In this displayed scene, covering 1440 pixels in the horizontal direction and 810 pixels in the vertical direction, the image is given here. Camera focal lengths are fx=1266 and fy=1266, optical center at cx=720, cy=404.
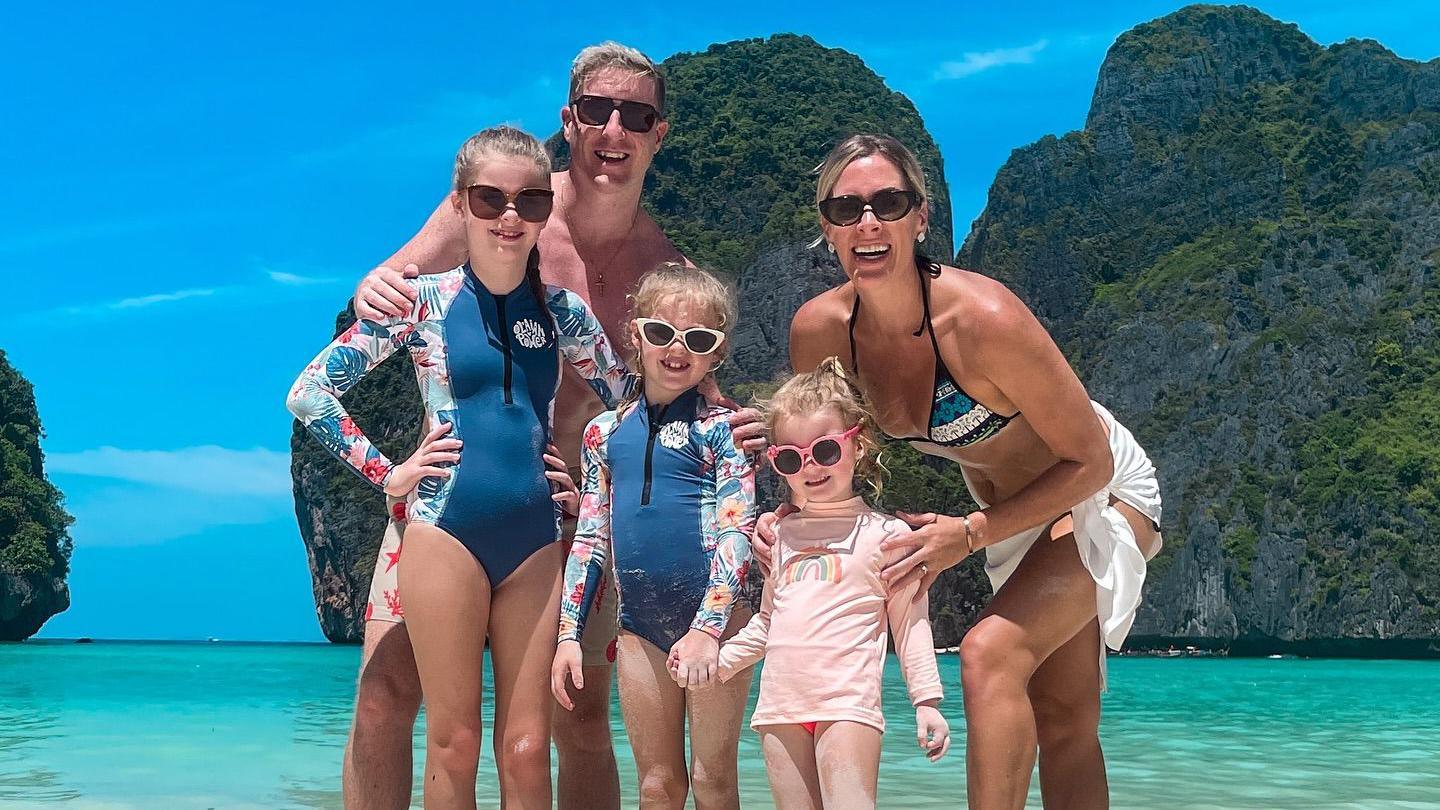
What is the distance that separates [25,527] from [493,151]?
7519cm

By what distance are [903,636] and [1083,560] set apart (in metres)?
0.72

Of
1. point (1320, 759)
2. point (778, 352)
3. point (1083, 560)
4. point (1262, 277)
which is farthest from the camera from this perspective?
point (1262, 277)

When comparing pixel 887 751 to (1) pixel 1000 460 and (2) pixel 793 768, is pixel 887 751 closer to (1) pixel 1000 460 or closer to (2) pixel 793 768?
(1) pixel 1000 460

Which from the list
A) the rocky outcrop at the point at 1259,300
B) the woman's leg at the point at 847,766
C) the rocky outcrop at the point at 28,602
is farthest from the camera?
the rocky outcrop at the point at 1259,300

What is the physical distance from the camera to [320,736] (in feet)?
47.7

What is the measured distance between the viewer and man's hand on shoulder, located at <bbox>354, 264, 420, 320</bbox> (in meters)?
3.80

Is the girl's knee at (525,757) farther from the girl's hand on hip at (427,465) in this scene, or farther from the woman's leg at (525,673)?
the girl's hand on hip at (427,465)

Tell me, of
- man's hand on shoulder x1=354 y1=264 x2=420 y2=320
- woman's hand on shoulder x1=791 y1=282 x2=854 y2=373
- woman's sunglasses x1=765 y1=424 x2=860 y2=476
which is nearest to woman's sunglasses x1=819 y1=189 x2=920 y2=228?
woman's hand on shoulder x1=791 y1=282 x2=854 y2=373

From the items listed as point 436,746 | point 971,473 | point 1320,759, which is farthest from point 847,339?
point 1320,759

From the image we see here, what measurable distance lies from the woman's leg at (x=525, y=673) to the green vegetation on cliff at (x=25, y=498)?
7313cm

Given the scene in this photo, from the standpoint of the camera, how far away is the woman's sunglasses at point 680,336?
3.81 metres

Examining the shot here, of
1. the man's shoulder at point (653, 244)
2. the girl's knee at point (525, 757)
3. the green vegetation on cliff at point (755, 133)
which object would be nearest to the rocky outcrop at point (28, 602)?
the green vegetation on cliff at point (755, 133)

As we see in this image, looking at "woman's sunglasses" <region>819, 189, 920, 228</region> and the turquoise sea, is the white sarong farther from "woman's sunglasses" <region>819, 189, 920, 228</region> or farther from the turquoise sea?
the turquoise sea

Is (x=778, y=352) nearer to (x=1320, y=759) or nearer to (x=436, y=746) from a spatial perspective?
(x=1320, y=759)
